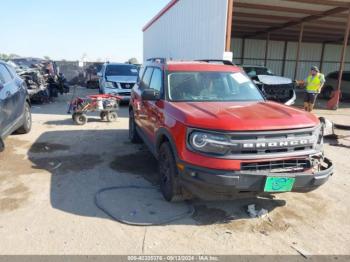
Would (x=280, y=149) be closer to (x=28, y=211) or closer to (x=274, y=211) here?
(x=274, y=211)

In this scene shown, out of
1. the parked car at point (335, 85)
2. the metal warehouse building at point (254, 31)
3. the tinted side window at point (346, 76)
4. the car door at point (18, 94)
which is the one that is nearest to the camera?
the car door at point (18, 94)

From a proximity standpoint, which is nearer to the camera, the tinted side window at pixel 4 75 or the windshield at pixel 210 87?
the windshield at pixel 210 87

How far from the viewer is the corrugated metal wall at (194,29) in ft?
33.6

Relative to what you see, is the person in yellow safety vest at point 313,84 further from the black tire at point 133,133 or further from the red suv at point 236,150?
the red suv at point 236,150

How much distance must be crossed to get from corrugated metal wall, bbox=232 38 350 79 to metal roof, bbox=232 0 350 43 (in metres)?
1.03

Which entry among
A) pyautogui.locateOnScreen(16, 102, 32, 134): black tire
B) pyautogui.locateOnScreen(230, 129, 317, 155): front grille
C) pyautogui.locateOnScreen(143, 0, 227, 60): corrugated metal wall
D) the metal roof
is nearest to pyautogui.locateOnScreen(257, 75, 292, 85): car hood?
pyautogui.locateOnScreen(143, 0, 227, 60): corrugated metal wall

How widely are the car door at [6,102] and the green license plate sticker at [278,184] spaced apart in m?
4.74

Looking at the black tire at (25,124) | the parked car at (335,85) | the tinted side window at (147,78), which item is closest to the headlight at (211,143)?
the tinted side window at (147,78)

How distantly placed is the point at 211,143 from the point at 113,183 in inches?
81.6

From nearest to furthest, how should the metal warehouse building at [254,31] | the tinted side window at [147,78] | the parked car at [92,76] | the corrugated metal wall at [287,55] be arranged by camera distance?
the tinted side window at [147,78], the metal warehouse building at [254,31], the parked car at [92,76], the corrugated metal wall at [287,55]

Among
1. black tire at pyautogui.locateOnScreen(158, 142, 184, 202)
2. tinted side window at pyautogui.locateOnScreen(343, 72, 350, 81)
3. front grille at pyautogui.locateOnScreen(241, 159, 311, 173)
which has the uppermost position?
tinted side window at pyautogui.locateOnScreen(343, 72, 350, 81)

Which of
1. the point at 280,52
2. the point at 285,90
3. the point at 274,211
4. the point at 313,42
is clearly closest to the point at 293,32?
the point at 280,52

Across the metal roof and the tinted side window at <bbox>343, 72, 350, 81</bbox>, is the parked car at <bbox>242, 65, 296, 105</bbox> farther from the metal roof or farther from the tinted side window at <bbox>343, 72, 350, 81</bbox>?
the tinted side window at <bbox>343, 72, 350, 81</bbox>

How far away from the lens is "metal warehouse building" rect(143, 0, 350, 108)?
35.7 ft
